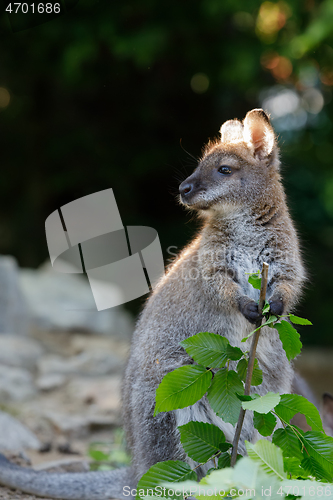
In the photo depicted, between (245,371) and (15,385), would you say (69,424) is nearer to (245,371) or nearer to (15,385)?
(15,385)

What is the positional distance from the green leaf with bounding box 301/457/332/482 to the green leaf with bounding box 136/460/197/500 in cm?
46

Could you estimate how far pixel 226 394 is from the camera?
2.29 m

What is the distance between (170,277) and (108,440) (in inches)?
101

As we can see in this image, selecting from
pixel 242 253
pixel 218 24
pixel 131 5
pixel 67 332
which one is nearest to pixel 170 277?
pixel 242 253

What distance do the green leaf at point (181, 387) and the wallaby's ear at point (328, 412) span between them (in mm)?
2180

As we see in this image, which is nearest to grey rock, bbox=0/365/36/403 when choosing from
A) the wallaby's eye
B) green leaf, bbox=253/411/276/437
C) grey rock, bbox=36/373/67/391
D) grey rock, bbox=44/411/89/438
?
grey rock, bbox=36/373/67/391

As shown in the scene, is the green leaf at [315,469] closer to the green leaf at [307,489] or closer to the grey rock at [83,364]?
→ the green leaf at [307,489]

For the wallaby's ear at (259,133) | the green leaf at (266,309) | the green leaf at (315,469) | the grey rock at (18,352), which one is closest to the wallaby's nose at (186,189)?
the wallaby's ear at (259,133)

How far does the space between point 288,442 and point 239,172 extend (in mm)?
1687

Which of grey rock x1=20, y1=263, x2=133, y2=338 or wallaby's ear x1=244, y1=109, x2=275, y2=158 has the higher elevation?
wallaby's ear x1=244, y1=109, x2=275, y2=158

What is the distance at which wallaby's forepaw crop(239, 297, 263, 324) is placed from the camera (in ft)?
8.71

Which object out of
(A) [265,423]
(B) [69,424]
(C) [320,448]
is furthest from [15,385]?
(C) [320,448]

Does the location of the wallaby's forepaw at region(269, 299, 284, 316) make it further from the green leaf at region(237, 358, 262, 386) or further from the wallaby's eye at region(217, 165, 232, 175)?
the wallaby's eye at region(217, 165, 232, 175)

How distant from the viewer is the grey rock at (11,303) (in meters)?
7.10
